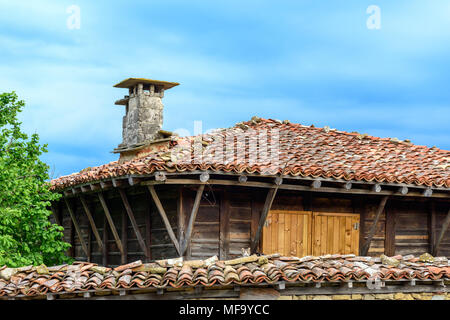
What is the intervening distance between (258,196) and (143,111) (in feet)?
14.9

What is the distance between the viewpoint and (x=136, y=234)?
1302 centimetres

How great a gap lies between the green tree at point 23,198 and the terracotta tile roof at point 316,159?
647 millimetres

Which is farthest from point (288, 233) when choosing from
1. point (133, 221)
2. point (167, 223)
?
point (133, 221)

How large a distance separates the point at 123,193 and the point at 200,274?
3765mm

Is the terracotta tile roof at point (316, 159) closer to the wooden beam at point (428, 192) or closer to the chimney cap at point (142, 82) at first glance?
the wooden beam at point (428, 192)

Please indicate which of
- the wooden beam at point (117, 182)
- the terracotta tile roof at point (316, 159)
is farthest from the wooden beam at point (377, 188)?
the wooden beam at point (117, 182)

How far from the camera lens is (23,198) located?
14516 millimetres

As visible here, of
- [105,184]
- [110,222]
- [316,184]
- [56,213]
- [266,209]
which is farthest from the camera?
[56,213]

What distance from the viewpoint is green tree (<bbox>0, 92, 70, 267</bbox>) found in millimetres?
14125

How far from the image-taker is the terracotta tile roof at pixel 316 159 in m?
11.7

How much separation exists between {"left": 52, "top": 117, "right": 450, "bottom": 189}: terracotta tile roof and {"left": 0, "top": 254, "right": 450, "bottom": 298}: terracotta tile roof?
181 cm

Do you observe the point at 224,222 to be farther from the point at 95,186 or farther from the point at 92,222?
the point at 92,222
